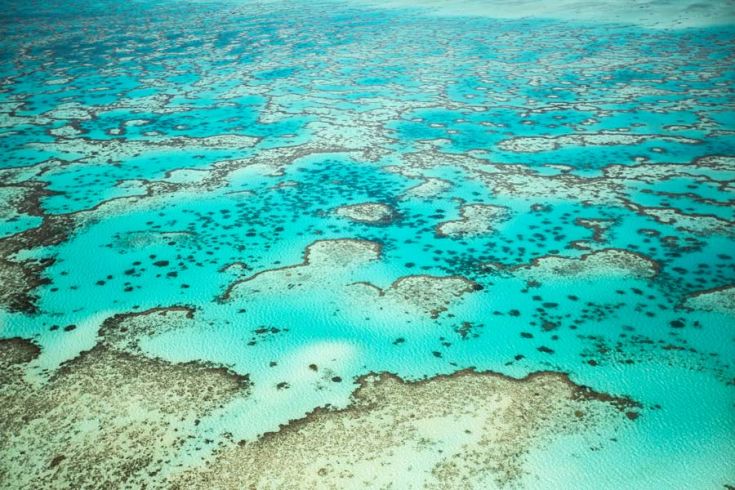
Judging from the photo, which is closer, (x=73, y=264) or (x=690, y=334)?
(x=690, y=334)

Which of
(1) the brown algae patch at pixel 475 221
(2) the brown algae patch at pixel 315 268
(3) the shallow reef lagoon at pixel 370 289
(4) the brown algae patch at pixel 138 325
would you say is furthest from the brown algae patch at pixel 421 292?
(4) the brown algae patch at pixel 138 325

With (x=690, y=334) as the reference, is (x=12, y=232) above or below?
above

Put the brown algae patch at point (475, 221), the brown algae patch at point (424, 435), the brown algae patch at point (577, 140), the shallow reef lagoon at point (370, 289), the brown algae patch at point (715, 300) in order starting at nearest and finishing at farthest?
1. the brown algae patch at point (424, 435)
2. the shallow reef lagoon at point (370, 289)
3. the brown algae patch at point (715, 300)
4. the brown algae patch at point (475, 221)
5. the brown algae patch at point (577, 140)

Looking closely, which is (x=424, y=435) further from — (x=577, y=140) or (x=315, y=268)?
(x=577, y=140)

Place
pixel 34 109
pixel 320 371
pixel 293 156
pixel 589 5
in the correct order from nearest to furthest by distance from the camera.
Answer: pixel 320 371, pixel 293 156, pixel 34 109, pixel 589 5

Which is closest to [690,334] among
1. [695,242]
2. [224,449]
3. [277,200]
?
[695,242]

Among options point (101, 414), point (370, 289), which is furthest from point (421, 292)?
point (101, 414)

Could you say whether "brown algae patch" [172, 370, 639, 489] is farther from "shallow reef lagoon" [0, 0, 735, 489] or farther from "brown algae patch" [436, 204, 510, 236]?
"brown algae patch" [436, 204, 510, 236]

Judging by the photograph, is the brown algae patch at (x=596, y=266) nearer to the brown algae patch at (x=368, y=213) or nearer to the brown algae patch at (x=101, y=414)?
the brown algae patch at (x=368, y=213)

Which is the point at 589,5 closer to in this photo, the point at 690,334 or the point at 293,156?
the point at 293,156
